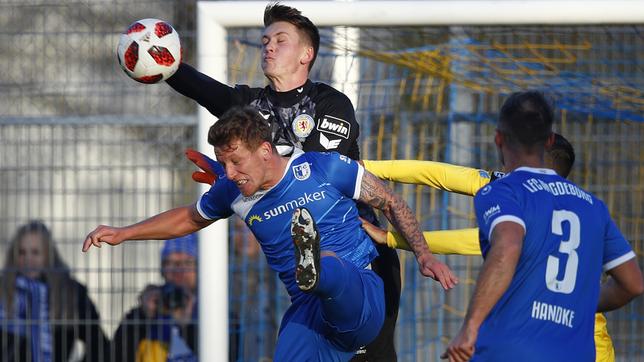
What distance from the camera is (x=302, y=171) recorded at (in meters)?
5.66

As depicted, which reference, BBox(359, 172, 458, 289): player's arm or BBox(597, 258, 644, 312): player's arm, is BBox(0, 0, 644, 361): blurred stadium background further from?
BBox(597, 258, 644, 312): player's arm

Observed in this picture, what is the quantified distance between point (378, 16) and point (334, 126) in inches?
50.5

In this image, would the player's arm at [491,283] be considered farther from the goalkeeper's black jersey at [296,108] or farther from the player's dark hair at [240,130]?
the goalkeeper's black jersey at [296,108]

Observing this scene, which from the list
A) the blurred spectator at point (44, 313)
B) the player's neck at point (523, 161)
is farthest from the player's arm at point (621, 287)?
the blurred spectator at point (44, 313)

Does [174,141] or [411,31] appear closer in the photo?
[411,31]

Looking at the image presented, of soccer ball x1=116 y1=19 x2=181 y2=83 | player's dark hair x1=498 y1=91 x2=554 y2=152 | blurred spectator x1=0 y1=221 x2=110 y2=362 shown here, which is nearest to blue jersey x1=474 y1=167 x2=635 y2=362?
player's dark hair x1=498 y1=91 x2=554 y2=152

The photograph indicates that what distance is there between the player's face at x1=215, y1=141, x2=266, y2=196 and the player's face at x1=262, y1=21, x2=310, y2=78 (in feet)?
2.65

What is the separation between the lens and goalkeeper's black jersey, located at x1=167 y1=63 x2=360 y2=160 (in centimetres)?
612

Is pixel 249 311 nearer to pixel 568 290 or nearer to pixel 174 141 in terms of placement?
pixel 174 141

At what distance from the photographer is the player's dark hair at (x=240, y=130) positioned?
546cm

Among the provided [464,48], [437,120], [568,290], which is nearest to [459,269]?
[437,120]

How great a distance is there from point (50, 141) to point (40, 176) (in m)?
0.28

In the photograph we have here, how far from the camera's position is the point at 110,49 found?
355 inches

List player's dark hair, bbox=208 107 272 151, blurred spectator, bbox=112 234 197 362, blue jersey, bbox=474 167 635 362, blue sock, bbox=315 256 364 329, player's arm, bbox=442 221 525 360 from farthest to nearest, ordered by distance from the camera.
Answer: blurred spectator, bbox=112 234 197 362 < player's dark hair, bbox=208 107 272 151 < blue sock, bbox=315 256 364 329 < blue jersey, bbox=474 167 635 362 < player's arm, bbox=442 221 525 360
